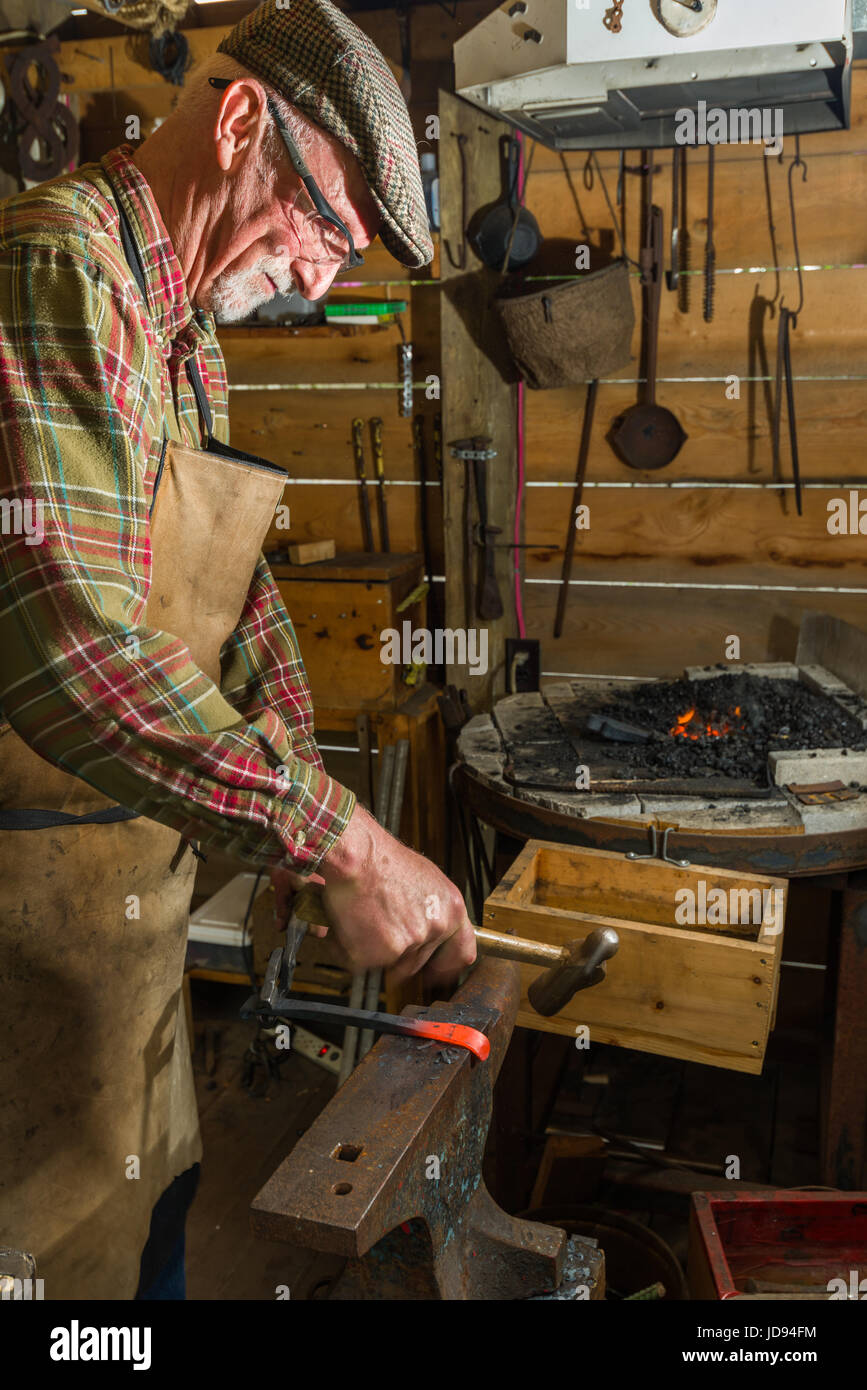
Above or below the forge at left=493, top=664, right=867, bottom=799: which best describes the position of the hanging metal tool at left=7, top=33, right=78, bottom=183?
above

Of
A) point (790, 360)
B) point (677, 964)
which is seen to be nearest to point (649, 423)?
point (790, 360)

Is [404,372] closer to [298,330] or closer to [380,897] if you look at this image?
[298,330]

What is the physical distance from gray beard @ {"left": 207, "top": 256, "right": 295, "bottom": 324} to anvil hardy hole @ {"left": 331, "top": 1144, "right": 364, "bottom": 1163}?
106cm

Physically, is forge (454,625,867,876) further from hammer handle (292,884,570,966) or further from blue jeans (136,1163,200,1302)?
blue jeans (136,1163,200,1302)

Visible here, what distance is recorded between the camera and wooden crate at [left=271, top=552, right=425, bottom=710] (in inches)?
136

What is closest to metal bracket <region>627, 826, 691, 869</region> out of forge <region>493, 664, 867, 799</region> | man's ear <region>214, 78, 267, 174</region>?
forge <region>493, 664, 867, 799</region>

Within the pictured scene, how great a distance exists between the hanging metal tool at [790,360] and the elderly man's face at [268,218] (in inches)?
88.7

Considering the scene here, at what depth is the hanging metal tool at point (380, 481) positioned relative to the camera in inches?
151

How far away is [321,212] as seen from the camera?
1429 mm

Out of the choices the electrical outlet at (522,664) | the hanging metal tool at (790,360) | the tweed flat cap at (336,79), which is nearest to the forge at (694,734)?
the electrical outlet at (522,664)

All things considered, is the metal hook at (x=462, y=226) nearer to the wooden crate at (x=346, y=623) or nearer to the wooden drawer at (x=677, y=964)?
the wooden crate at (x=346, y=623)

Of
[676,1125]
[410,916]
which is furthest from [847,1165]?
[410,916]

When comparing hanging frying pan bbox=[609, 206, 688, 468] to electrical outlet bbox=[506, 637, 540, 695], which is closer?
hanging frying pan bbox=[609, 206, 688, 468]

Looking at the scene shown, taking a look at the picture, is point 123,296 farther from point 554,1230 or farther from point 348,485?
point 348,485
